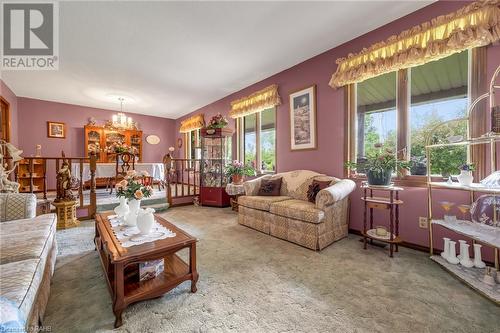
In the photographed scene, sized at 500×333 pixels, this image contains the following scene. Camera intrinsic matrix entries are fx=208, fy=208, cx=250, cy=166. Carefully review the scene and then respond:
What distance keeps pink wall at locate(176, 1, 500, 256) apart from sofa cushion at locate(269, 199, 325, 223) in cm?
93

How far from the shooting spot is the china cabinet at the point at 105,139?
6.31 m

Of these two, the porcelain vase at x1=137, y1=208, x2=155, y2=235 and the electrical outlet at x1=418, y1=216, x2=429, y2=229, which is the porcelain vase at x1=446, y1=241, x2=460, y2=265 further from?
the porcelain vase at x1=137, y1=208, x2=155, y2=235

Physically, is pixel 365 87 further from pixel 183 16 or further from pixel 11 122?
pixel 11 122

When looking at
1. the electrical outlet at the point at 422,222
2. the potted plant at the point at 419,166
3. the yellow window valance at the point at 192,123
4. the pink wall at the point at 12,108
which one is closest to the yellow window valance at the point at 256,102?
the yellow window valance at the point at 192,123

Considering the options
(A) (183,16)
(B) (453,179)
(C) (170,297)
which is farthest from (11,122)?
(B) (453,179)

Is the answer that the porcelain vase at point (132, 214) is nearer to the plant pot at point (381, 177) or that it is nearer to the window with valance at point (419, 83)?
the plant pot at point (381, 177)

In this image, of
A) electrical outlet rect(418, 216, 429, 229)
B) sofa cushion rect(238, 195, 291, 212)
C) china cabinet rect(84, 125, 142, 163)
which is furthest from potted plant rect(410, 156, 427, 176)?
china cabinet rect(84, 125, 142, 163)

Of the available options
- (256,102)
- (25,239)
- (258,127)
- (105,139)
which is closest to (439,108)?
(256,102)

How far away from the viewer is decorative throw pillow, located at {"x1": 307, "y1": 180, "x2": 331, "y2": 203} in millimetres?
2887

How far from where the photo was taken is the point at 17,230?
1.80 m

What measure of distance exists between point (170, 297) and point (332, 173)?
2733 millimetres

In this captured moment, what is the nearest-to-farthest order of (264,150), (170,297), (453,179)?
(170,297) < (453,179) < (264,150)

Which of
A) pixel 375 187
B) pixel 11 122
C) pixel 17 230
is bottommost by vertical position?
pixel 17 230

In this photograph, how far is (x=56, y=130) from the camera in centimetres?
600
